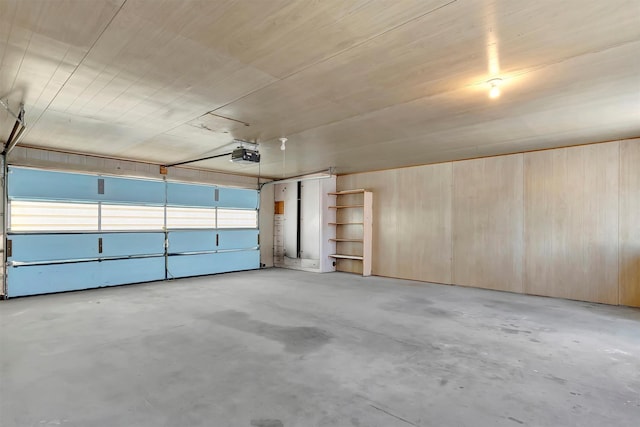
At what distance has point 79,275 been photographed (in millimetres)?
6297

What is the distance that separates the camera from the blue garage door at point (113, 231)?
582cm

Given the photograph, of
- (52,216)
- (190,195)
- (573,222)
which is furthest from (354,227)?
(52,216)

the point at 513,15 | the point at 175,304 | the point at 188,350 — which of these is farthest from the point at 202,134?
the point at 513,15

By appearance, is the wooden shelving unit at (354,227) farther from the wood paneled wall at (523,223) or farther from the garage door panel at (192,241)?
the garage door panel at (192,241)

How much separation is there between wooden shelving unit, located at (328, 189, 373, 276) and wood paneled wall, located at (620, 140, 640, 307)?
15.2ft

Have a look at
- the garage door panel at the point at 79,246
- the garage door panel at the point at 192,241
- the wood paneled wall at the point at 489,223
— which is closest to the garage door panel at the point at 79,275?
the garage door panel at the point at 79,246

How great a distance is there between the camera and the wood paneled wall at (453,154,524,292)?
633cm

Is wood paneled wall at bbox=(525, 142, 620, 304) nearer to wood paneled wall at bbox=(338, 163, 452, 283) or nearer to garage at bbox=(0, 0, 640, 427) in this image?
garage at bbox=(0, 0, 640, 427)

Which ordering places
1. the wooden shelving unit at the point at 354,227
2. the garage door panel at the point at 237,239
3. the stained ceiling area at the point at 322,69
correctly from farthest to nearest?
the garage door panel at the point at 237,239 → the wooden shelving unit at the point at 354,227 → the stained ceiling area at the point at 322,69

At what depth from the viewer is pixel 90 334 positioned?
3734mm

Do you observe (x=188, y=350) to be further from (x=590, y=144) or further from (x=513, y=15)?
(x=590, y=144)

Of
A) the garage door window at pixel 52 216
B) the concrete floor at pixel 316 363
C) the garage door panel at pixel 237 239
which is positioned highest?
the garage door window at pixel 52 216

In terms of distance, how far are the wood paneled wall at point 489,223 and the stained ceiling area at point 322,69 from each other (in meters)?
1.36

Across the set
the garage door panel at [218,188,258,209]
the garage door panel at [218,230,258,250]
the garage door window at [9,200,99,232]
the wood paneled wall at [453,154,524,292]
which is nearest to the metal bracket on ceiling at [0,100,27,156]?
the garage door window at [9,200,99,232]
